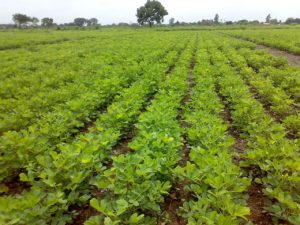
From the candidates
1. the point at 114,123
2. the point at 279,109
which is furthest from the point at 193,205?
the point at 279,109

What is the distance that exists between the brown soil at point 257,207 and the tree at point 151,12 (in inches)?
3246

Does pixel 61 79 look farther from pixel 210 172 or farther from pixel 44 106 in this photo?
pixel 210 172

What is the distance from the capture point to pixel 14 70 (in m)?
11.1

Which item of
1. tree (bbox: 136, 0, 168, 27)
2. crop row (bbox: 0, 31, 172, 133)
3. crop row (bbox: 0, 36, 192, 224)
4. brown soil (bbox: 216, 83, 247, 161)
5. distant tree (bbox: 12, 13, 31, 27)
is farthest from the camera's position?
distant tree (bbox: 12, 13, 31, 27)

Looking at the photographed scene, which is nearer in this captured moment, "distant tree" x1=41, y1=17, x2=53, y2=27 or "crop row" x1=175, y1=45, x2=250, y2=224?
"crop row" x1=175, y1=45, x2=250, y2=224

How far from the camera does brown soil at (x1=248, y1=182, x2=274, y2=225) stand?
307 centimetres

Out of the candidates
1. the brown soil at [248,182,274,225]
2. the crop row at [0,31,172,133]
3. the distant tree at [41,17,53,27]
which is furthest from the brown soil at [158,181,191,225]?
the distant tree at [41,17,53,27]

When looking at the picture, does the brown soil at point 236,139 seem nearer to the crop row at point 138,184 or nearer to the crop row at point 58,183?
the crop row at point 138,184

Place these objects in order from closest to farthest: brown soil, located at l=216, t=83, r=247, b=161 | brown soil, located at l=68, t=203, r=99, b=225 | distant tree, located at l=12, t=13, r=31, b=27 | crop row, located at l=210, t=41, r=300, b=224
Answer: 1. crop row, located at l=210, t=41, r=300, b=224
2. brown soil, located at l=68, t=203, r=99, b=225
3. brown soil, located at l=216, t=83, r=247, b=161
4. distant tree, located at l=12, t=13, r=31, b=27

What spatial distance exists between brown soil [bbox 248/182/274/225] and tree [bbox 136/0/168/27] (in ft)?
271

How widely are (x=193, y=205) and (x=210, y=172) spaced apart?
0.50 meters

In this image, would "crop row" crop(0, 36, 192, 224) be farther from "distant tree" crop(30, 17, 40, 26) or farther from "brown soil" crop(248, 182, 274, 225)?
"distant tree" crop(30, 17, 40, 26)

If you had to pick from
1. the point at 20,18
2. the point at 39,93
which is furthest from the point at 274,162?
the point at 20,18

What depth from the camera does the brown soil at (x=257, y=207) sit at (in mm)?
3068
